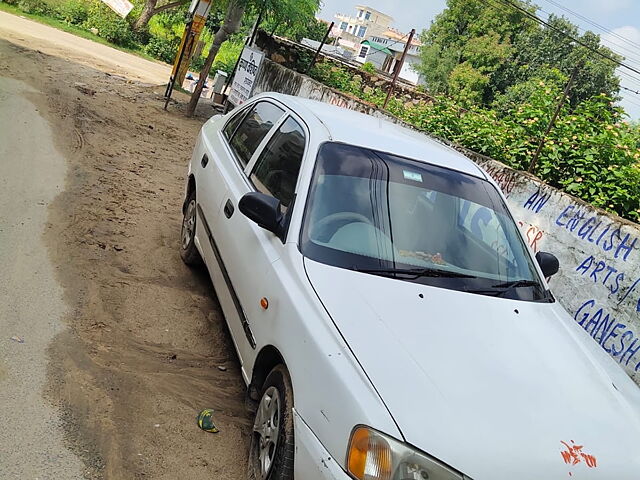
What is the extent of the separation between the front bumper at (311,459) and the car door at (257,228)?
31.6 inches

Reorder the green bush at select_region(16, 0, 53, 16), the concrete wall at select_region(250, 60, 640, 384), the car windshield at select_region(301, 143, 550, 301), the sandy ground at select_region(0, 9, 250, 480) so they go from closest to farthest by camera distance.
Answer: the sandy ground at select_region(0, 9, 250, 480), the car windshield at select_region(301, 143, 550, 301), the concrete wall at select_region(250, 60, 640, 384), the green bush at select_region(16, 0, 53, 16)

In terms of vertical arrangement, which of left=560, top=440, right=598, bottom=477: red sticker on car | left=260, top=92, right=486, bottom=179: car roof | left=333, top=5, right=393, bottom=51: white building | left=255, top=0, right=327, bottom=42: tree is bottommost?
left=560, top=440, right=598, bottom=477: red sticker on car

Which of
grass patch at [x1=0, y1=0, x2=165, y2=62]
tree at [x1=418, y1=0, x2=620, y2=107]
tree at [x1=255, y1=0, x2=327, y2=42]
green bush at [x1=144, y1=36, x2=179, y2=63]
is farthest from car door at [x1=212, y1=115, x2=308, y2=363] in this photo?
tree at [x1=418, y1=0, x2=620, y2=107]


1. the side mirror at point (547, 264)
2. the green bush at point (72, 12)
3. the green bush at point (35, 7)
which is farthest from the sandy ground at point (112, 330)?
the green bush at point (72, 12)

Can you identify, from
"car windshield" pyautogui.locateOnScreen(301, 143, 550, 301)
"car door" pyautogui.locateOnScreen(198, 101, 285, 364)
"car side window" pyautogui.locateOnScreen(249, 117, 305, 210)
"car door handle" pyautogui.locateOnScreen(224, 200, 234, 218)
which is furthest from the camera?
"car door handle" pyautogui.locateOnScreen(224, 200, 234, 218)

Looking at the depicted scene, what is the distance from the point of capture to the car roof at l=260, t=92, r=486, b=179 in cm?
418

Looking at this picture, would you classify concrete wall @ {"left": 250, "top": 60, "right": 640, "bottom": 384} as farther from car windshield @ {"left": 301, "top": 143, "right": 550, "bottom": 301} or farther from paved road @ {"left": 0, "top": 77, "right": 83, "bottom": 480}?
paved road @ {"left": 0, "top": 77, "right": 83, "bottom": 480}

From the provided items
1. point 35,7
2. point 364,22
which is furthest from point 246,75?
point 364,22

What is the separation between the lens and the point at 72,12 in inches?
1201

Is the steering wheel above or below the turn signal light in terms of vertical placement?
above

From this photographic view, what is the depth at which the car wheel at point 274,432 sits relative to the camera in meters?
2.82

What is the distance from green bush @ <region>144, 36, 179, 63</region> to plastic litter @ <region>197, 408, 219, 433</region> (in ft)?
102

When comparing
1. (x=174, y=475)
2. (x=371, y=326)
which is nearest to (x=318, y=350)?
(x=371, y=326)

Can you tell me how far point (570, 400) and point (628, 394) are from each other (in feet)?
1.83
